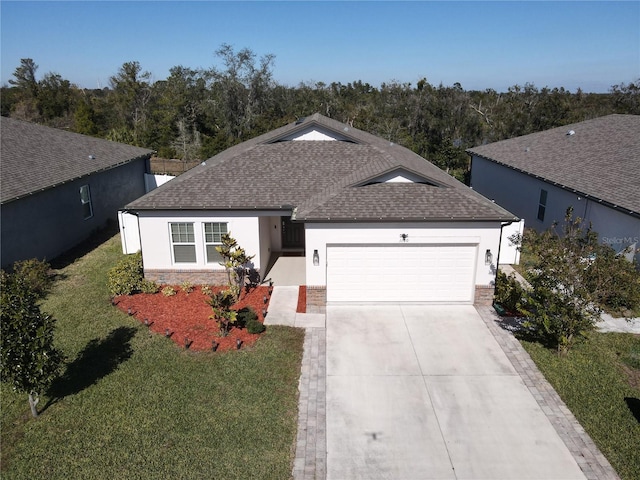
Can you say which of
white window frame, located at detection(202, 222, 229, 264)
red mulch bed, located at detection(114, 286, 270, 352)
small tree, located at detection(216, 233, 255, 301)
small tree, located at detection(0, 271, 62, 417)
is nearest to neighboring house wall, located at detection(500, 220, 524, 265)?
red mulch bed, located at detection(114, 286, 270, 352)

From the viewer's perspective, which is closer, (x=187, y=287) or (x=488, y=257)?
(x=488, y=257)

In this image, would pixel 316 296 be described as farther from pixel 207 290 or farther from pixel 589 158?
pixel 589 158

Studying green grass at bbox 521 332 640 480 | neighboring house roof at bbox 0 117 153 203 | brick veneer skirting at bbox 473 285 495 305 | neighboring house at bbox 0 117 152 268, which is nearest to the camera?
green grass at bbox 521 332 640 480

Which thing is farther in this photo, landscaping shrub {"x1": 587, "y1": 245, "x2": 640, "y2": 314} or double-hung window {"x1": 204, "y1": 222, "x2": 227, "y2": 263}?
double-hung window {"x1": 204, "y1": 222, "x2": 227, "y2": 263}

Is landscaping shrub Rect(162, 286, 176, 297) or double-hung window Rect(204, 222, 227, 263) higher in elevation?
double-hung window Rect(204, 222, 227, 263)

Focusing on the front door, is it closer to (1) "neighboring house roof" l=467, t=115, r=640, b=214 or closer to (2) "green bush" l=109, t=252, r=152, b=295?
(2) "green bush" l=109, t=252, r=152, b=295

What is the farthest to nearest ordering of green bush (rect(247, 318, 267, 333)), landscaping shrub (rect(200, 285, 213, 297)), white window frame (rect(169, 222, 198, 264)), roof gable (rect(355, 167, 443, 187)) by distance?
1. white window frame (rect(169, 222, 198, 264))
2. landscaping shrub (rect(200, 285, 213, 297))
3. roof gable (rect(355, 167, 443, 187))
4. green bush (rect(247, 318, 267, 333))

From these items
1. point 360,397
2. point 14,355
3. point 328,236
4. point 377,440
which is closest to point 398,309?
point 328,236

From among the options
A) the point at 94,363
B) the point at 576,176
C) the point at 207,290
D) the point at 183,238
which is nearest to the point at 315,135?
the point at 183,238
